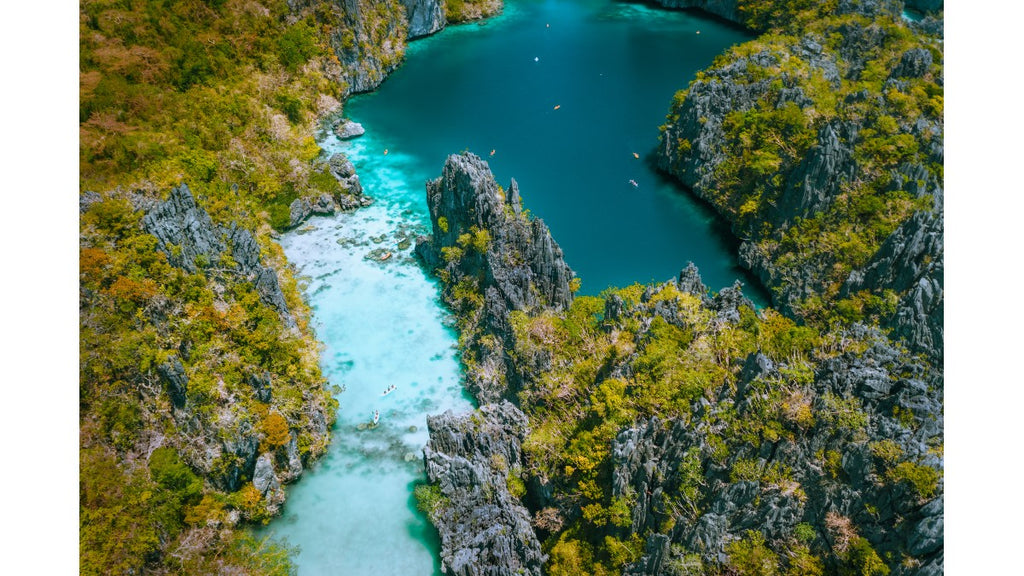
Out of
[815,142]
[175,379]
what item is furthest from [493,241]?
[815,142]

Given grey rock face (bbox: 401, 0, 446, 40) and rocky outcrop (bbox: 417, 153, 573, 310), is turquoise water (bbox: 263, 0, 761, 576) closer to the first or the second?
grey rock face (bbox: 401, 0, 446, 40)

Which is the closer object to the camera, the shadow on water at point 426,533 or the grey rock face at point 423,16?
the shadow on water at point 426,533

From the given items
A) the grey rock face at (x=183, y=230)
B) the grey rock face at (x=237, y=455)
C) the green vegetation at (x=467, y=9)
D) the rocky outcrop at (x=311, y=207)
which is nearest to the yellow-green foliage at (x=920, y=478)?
the grey rock face at (x=237, y=455)

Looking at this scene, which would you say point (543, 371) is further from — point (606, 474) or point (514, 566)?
point (514, 566)

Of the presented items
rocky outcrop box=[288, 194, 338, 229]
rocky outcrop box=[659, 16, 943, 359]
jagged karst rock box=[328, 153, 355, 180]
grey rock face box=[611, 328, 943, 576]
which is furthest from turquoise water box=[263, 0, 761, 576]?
grey rock face box=[611, 328, 943, 576]

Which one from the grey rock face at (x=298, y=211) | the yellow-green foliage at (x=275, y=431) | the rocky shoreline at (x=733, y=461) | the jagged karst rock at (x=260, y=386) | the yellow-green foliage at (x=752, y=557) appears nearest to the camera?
the rocky shoreline at (x=733, y=461)

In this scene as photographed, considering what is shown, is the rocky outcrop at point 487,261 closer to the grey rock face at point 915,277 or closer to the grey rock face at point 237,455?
the grey rock face at point 237,455

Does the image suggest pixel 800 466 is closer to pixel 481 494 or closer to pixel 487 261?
pixel 481 494
